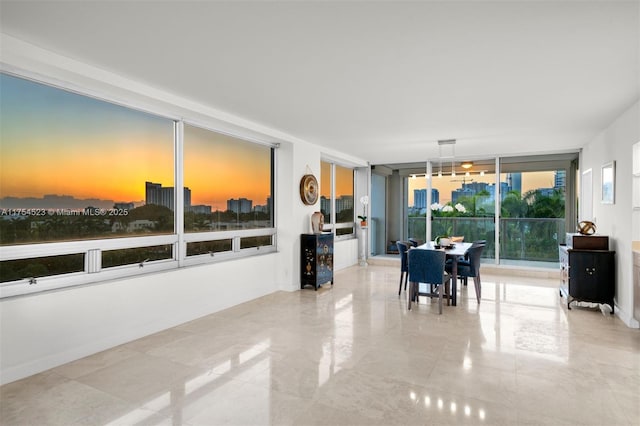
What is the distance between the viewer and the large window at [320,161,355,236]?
7867 mm

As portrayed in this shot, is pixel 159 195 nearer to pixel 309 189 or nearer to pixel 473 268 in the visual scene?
pixel 309 189

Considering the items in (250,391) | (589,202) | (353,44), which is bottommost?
(250,391)

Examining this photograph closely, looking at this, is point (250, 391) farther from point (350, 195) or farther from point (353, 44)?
point (350, 195)

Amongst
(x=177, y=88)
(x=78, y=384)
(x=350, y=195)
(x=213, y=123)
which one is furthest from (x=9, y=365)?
(x=350, y=195)

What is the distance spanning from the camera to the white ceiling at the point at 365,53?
2277 millimetres

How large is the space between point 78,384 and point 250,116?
11.1 feet

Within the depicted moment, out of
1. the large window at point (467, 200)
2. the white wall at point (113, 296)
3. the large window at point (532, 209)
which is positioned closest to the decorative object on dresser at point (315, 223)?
the white wall at point (113, 296)

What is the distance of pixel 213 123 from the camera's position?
478 centimetres

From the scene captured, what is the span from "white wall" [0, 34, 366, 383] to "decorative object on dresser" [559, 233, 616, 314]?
4.04m

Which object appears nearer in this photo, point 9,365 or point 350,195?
point 9,365

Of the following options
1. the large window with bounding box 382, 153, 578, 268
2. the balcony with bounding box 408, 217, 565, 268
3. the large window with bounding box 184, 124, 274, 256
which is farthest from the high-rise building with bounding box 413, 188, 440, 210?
the large window with bounding box 184, 124, 274, 256

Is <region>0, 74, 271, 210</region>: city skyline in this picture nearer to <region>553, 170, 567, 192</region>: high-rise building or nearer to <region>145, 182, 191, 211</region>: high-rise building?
<region>145, 182, 191, 211</region>: high-rise building

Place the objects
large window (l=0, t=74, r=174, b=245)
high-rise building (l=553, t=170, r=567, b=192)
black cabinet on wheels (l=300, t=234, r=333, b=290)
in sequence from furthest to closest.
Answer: high-rise building (l=553, t=170, r=567, b=192)
black cabinet on wheels (l=300, t=234, r=333, b=290)
large window (l=0, t=74, r=174, b=245)

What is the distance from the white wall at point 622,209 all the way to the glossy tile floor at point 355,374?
0.37 m
